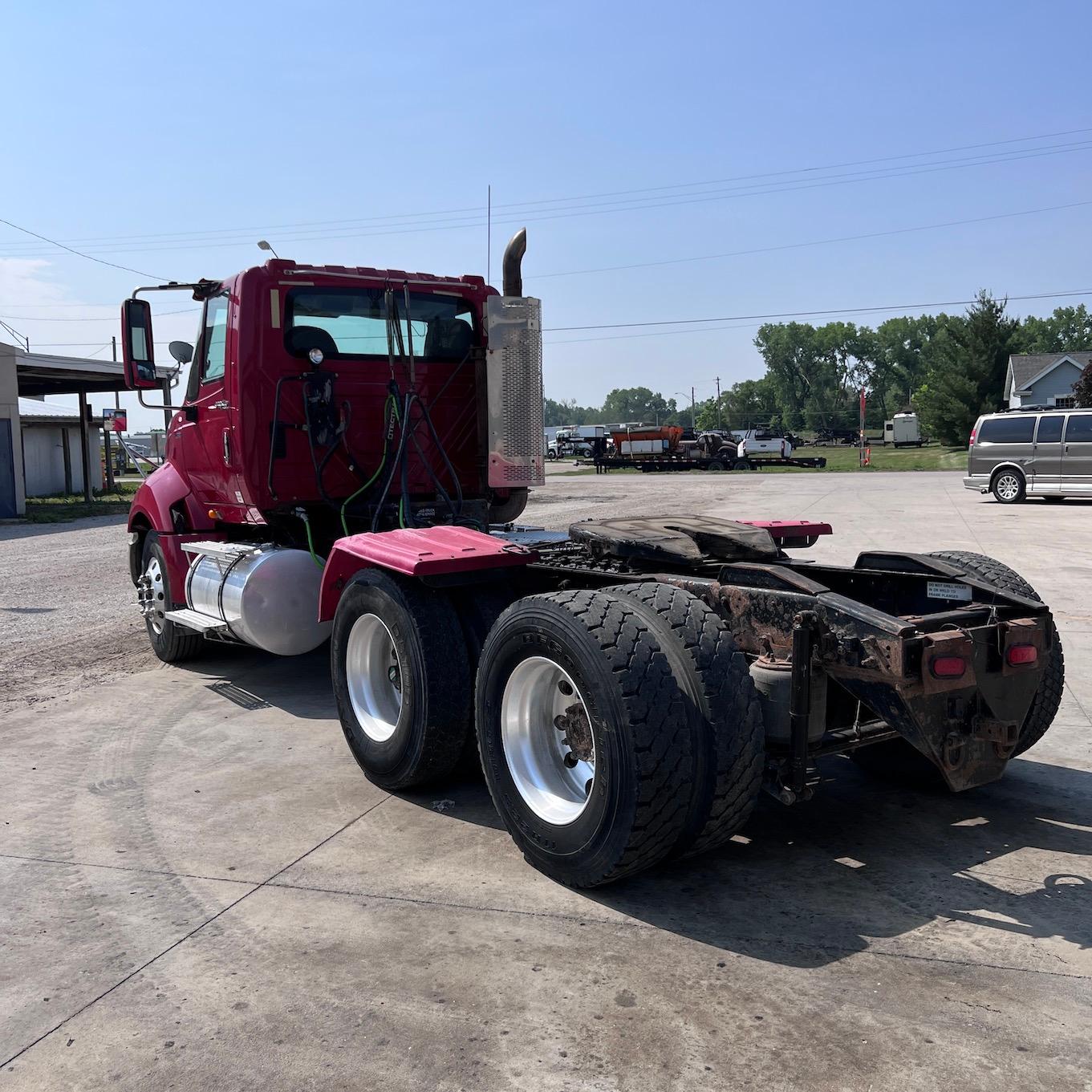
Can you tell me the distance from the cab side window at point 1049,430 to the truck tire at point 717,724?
825 inches

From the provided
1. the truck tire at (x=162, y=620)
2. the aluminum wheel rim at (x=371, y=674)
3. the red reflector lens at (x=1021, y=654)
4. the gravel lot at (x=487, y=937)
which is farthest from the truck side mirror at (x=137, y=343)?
the red reflector lens at (x=1021, y=654)

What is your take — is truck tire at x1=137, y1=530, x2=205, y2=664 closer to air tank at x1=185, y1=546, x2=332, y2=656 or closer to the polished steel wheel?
the polished steel wheel

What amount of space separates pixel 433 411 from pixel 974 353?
57.1 meters

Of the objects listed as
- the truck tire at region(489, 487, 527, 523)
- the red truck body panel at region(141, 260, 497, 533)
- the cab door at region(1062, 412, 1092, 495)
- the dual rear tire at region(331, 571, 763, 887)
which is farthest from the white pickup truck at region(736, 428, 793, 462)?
the dual rear tire at region(331, 571, 763, 887)

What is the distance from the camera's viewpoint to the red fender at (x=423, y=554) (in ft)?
15.4

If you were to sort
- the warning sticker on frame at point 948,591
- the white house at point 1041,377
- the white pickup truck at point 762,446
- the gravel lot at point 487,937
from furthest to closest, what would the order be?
1. the white house at point 1041,377
2. the white pickup truck at point 762,446
3. the warning sticker on frame at point 948,591
4. the gravel lot at point 487,937

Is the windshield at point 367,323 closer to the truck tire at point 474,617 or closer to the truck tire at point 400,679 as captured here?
the truck tire at point 400,679

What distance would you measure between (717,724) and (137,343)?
5.38m

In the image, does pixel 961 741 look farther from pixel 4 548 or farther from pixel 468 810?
pixel 4 548

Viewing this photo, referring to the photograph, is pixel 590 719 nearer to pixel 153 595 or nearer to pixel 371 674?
pixel 371 674

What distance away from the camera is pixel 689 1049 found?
2.86m

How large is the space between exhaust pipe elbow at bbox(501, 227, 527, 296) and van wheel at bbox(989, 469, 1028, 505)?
18.8 metres

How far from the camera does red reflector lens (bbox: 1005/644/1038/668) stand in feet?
13.0

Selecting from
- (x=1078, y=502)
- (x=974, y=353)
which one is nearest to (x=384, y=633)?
(x=1078, y=502)
